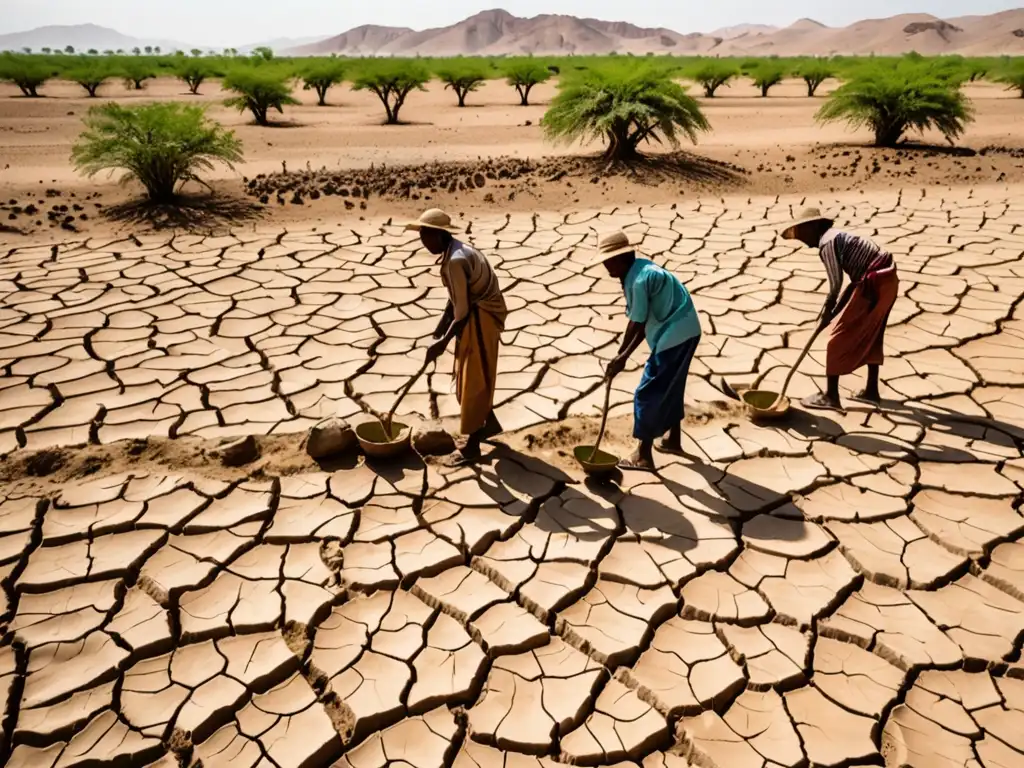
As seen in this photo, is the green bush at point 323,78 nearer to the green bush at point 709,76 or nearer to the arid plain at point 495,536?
the green bush at point 709,76

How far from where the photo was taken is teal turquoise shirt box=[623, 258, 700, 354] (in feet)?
9.87

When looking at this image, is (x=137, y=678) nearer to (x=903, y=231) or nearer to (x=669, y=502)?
(x=669, y=502)

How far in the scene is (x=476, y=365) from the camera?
10.8 feet

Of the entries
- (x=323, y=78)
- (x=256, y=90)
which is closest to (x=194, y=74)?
(x=323, y=78)

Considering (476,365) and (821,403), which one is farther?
(821,403)

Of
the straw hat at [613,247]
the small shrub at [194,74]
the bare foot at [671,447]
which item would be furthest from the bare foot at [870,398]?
the small shrub at [194,74]

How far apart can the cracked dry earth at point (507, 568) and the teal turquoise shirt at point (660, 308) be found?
0.69 meters

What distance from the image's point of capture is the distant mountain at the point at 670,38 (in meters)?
87.7

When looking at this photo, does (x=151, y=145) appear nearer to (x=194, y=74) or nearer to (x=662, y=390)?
(x=662, y=390)

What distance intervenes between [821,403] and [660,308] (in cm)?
144

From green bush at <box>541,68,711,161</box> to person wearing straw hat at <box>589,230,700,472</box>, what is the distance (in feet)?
21.4

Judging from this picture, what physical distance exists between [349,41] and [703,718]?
200604mm

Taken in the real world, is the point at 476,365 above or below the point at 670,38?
below

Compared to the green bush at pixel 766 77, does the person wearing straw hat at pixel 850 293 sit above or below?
below
